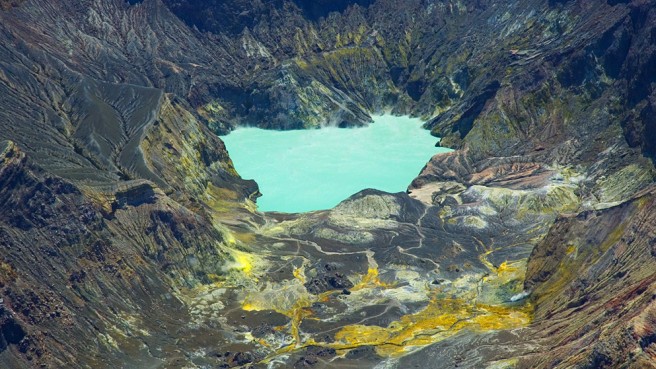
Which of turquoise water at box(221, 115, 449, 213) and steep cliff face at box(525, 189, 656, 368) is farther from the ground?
turquoise water at box(221, 115, 449, 213)

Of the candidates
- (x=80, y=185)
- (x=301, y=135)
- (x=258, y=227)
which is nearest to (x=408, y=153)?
(x=301, y=135)

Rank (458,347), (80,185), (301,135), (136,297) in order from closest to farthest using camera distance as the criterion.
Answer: (458,347)
(136,297)
(80,185)
(301,135)

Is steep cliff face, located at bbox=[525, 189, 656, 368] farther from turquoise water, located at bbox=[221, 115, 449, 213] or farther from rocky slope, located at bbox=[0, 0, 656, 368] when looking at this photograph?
turquoise water, located at bbox=[221, 115, 449, 213]

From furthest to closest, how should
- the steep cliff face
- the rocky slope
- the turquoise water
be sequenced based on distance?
1. the turquoise water
2. the rocky slope
3. the steep cliff face

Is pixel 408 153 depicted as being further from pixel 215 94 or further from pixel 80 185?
pixel 80 185

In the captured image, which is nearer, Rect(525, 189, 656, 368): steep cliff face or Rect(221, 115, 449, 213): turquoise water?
Rect(525, 189, 656, 368): steep cliff face

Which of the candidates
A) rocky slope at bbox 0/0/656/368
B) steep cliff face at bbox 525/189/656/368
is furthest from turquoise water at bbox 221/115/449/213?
steep cliff face at bbox 525/189/656/368

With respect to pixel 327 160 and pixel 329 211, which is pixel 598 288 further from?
pixel 327 160
